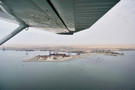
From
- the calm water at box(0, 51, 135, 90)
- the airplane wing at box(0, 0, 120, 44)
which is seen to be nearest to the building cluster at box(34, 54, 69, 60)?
the calm water at box(0, 51, 135, 90)

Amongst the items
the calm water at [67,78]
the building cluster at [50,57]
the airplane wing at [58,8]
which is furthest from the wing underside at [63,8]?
the building cluster at [50,57]

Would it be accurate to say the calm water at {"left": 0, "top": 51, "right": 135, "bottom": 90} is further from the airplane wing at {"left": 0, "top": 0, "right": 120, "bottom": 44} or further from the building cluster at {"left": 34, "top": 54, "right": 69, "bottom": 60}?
the airplane wing at {"left": 0, "top": 0, "right": 120, "bottom": 44}

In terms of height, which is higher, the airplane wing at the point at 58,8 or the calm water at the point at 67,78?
the airplane wing at the point at 58,8

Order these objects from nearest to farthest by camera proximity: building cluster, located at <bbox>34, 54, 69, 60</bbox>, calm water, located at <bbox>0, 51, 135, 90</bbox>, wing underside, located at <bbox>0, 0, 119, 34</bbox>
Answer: wing underside, located at <bbox>0, 0, 119, 34</bbox> → calm water, located at <bbox>0, 51, 135, 90</bbox> → building cluster, located at <bbox>34, 54, 69, 60</bbox>

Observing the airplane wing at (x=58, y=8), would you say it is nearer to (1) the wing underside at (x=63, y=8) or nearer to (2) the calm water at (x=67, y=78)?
(1) the wing underside at (x=63, y=8)

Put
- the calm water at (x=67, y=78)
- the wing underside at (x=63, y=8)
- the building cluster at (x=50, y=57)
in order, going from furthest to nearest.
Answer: the building cluster at (x=50, y=57), the calm water at (x=67, y=78), the wing underside at (x=63, y=8)

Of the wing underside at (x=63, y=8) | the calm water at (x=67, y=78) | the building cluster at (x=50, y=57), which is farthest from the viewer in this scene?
the building cluster at (x=50, y=57)

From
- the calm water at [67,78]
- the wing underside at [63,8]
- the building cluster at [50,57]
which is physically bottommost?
the calm water at [67,78]

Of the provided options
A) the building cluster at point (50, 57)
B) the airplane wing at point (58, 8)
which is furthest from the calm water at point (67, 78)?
the airplane wing at point (58, 8)

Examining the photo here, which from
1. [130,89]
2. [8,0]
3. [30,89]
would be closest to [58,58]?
[30,89]

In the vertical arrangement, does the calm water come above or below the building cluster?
below

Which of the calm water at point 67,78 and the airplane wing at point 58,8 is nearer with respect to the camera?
the airplane wing at point 58,8
